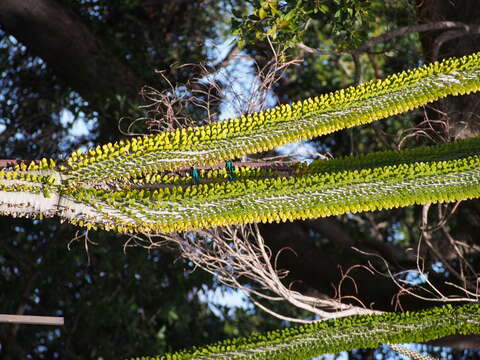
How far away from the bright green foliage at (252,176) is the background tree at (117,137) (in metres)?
1.65

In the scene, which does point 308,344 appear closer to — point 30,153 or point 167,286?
point 167,286

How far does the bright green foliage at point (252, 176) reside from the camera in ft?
7.86

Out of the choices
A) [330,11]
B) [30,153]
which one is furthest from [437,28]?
[30,153]

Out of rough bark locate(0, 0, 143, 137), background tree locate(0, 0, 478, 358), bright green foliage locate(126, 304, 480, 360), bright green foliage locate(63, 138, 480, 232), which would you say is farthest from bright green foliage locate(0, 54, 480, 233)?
rough bark locate(0, 0, 143, 137)

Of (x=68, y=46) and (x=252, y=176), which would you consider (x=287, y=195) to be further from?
(x=68, y=46)

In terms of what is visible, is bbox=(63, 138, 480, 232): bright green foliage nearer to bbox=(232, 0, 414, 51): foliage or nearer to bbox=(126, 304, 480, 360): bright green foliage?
bbox=(126, 304, 480, 360): bright green foliage

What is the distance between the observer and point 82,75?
4766 mm

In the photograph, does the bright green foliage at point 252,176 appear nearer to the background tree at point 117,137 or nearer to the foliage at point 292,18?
the foliage at point 292,18

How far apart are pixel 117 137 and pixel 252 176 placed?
2.44 meters

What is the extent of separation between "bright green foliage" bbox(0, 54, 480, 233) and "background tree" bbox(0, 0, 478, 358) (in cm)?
165

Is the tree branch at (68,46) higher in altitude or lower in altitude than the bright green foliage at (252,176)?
higher

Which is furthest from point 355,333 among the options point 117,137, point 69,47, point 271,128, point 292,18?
point 69,47

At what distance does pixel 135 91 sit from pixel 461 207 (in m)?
2.43

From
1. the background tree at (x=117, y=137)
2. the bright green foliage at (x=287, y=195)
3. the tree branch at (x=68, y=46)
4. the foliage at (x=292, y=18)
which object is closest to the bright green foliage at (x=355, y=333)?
the bright green foliage at (x=287, y=195)
